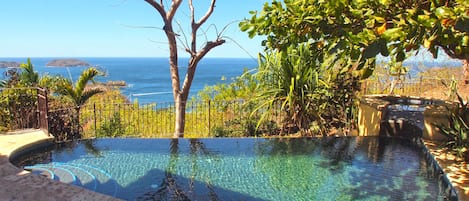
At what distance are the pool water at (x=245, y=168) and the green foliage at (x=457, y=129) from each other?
53 cm

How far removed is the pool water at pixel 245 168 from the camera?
13.9 ft

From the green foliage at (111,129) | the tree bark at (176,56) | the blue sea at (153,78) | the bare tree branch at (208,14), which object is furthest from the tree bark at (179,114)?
the bare tree branch at (208,14)

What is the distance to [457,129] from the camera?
16.8ft

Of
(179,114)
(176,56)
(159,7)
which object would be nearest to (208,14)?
(159,7)

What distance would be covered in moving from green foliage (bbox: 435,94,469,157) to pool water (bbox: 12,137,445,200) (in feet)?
1.73

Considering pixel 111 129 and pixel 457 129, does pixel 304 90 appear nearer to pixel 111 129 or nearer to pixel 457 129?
pixel 457 129

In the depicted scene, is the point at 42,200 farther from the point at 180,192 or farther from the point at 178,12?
the point at 178,12

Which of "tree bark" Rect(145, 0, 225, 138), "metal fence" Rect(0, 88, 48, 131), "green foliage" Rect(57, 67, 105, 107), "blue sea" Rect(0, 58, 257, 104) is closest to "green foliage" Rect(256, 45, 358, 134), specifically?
"blue sea" Rect(0, 58, 257, 104)

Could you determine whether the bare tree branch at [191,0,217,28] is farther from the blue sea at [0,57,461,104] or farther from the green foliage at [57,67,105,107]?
the green foliage at [57,67,105,107]

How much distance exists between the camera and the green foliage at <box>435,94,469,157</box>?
494 centimetres

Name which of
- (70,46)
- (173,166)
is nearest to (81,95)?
(173,166)

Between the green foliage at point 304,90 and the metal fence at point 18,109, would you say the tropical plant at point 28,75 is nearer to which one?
the metal fence at point 18,109

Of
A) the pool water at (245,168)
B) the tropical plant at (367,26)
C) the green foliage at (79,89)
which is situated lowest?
the pool water at (245,168)

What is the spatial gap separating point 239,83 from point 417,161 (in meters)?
6.52
